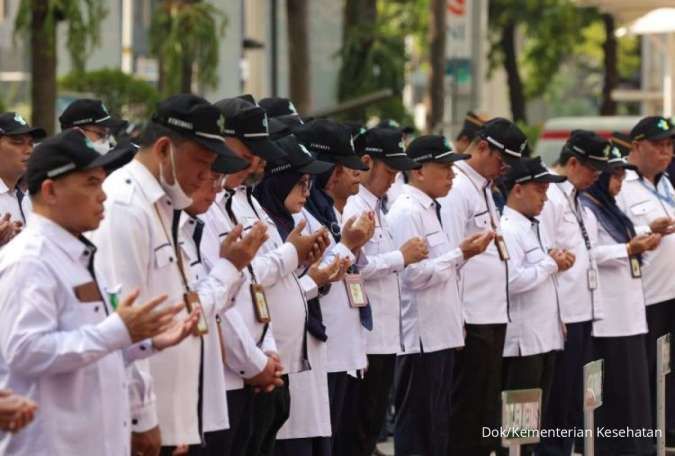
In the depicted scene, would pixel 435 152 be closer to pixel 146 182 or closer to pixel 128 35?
pixel 146 182

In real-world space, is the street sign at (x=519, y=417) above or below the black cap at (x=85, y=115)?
below

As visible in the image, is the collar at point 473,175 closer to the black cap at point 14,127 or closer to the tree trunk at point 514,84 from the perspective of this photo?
the black cap at point 14,127

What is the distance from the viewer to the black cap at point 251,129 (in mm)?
7945

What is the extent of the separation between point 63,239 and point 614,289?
6395 millimetres

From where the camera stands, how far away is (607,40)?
39.8 metres

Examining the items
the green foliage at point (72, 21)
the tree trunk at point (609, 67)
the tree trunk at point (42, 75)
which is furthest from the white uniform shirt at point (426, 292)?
the tree trunk at point (609, 67)

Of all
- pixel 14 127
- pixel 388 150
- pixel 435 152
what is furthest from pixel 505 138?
pixel 14 127

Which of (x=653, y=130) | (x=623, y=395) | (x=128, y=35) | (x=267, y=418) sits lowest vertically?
(x=623, y=395)

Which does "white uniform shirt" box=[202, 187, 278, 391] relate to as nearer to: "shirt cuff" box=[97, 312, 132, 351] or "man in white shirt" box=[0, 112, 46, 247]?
"shirt cuff" box=[97, 312, 132, 351]

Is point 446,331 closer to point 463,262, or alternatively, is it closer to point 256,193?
point 463,262

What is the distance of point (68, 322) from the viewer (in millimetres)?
6184

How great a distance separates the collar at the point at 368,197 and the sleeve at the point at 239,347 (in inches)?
107

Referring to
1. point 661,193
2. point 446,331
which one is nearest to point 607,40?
point 661,193

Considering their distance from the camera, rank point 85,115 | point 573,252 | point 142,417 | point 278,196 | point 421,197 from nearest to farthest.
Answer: point 142,417 < point 278,196 < point 421,197 < point 85,115 < point 573,252
